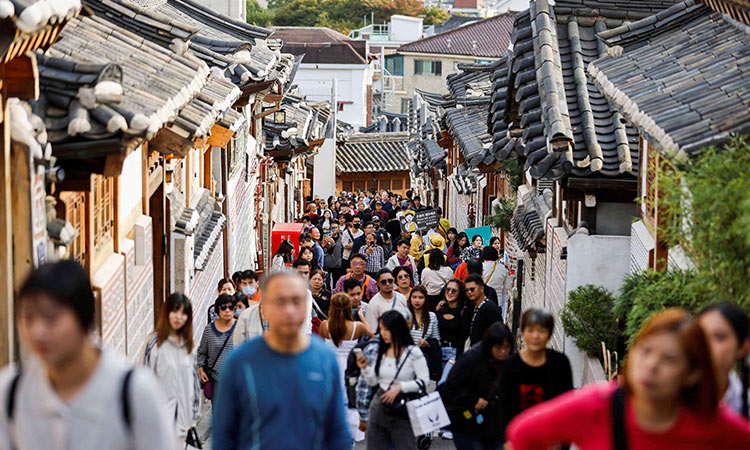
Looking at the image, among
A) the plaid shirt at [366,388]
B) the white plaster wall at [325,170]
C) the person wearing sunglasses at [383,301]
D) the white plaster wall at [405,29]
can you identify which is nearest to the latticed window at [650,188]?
the person wearing sunglasses at [383,301]

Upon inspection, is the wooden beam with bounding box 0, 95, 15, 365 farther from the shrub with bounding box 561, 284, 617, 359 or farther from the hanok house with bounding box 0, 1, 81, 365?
the shrub with bounding box 561, 284, 617, 359

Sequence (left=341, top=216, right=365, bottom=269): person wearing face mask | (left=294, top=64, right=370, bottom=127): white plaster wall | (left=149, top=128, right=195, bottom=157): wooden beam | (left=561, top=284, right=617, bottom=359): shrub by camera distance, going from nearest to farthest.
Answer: (left=149, top=128, right=195, bottom=157): wooden beam, (left=561, top=284, right=617, bottom=359): shrub, (left=341, top=216, right=365, bottom=269): person wearing face mask, (left=294, top=64, right=370, bottom=127): white plaster wall

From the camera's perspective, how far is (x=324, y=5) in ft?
325

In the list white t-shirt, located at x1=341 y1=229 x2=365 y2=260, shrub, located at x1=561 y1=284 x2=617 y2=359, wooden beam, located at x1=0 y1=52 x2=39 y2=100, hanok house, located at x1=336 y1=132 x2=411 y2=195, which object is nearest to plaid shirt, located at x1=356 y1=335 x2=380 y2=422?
wooden beam, located at x1=0 y1=52 x2=39 y2=100

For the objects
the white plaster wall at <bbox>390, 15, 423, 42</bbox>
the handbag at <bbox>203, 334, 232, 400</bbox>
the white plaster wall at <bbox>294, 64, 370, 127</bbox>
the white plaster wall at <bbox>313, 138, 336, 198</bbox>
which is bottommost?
the handbag at <bbox>203, 334, 232, 400</bbox>

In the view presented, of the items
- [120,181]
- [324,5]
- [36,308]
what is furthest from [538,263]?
[324,5]

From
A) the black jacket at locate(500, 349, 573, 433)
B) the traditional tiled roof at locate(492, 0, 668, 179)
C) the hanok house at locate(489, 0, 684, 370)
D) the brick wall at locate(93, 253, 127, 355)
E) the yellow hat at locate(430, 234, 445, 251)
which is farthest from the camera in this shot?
the yellow hat at locate(430, 234, 445, 251)

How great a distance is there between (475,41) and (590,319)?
62.6m

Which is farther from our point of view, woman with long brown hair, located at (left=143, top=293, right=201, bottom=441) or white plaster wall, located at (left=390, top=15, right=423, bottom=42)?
white plaster wall, located at (left=390, top=15, right=423, bottom=42)

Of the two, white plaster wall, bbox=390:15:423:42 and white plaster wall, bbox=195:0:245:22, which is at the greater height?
white plaster wall, bbox=390:15:423:42

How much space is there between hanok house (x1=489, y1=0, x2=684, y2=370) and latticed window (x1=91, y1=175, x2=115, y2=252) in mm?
5034

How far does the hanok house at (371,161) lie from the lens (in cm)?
5900

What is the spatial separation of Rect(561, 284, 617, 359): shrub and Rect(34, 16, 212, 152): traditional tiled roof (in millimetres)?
4890

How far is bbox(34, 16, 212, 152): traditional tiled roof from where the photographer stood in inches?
315
